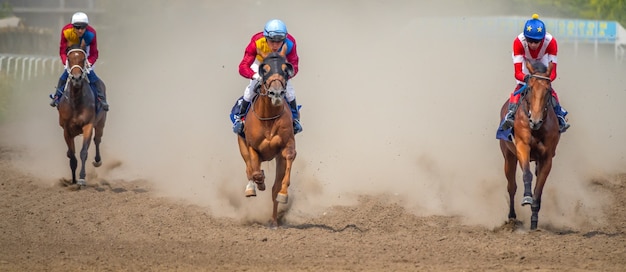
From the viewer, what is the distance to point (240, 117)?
15586mm

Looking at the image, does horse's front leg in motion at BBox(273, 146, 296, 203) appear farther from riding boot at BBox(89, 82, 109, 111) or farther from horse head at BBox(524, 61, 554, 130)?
riding boot at BBox(89, 82, 109, 111)

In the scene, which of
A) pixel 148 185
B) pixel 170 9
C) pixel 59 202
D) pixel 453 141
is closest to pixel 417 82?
pixel 453 141

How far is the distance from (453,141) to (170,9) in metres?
24.1

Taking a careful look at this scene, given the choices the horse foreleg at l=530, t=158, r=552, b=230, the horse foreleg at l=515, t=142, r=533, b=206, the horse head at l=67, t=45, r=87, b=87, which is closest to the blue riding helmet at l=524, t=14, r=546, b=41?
the horse foreleg at l=515, t=142, r=533, b=206

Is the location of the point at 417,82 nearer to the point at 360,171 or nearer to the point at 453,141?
the point at 453,141

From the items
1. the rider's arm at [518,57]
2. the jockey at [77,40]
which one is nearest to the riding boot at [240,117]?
the rider's arm at [518,57]

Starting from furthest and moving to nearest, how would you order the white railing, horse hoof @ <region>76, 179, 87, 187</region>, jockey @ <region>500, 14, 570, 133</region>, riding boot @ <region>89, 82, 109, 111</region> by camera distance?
the white railing → riding boot @ <region>89, 82, 109, 111</region> → horse hoof @ <region>76, 179, 87, 187</region> → jockey @ <region>500, 14, 570, 133</region>

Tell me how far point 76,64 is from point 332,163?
218 inches

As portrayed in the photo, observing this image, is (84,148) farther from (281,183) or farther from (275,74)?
(275,74)

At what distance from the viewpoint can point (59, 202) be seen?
1764 cm

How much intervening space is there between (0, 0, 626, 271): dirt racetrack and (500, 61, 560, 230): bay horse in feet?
2.10

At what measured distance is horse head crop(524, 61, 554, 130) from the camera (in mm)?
14531

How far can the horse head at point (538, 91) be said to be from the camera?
14531 millimetres

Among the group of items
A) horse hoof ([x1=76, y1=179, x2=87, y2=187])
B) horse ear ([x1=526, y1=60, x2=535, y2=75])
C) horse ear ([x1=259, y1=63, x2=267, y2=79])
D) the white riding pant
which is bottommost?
horse hoof ([x1=76, y1=179, x2=87, y2=187])
